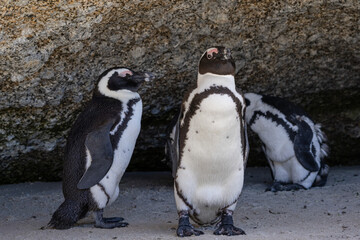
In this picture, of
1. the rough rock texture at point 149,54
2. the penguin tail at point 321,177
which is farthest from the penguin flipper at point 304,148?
the rough rock texture at point 149,54

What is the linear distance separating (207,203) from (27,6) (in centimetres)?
140

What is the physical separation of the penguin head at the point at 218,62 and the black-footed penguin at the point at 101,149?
68 centimetres

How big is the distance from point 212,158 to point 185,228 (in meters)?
0.38

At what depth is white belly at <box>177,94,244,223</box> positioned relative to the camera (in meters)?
3.59

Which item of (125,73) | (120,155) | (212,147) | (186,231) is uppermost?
(125,73)

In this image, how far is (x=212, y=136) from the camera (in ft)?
11.9


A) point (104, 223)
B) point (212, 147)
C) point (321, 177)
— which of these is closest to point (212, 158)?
point (212, 147)

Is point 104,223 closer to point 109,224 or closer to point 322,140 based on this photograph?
point 109,224

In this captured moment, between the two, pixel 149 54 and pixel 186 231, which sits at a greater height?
pixel 149 54

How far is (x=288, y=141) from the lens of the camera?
5156 millimetres

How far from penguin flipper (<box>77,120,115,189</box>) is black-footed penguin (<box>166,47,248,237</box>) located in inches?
15.7

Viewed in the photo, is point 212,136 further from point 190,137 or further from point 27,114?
point 27,114

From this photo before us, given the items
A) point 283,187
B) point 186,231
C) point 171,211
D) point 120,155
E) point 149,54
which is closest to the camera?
point 186,231

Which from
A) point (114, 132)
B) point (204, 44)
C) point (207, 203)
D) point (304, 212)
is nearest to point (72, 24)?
point (114, 132)
